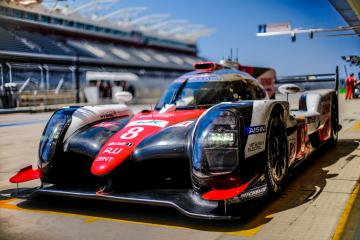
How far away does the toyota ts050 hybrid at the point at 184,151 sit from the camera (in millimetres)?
3316

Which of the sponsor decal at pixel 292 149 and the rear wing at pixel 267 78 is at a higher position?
the rear wing at pixel 267 78

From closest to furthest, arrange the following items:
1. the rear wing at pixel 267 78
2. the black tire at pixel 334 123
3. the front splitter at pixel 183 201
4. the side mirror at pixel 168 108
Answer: the front splitter at pixel 183 201, the side mirror at pixel 168 108, the black tire at pixel 334 123, the rear wing at pixel 267 78

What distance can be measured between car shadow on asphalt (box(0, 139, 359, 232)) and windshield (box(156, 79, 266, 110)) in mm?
1106

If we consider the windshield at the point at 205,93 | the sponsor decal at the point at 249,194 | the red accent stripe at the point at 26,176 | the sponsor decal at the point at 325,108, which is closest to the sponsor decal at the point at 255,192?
the sponsor decal at the point at 249,194

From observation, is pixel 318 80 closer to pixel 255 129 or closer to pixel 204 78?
pixel 204 78

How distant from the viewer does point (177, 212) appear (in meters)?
3.63

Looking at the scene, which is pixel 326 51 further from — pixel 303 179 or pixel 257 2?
pixel 303 179

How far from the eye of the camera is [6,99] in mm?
23922

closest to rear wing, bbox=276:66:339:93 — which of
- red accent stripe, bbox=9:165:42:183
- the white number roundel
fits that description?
the white number roundel

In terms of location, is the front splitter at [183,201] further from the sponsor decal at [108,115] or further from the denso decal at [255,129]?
the sponsor decal at [108,115]

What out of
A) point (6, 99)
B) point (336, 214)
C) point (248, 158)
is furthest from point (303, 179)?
point (6, 99)

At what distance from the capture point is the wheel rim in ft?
12.8

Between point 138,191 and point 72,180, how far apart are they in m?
0.90

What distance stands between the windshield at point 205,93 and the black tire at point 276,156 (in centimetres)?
88
